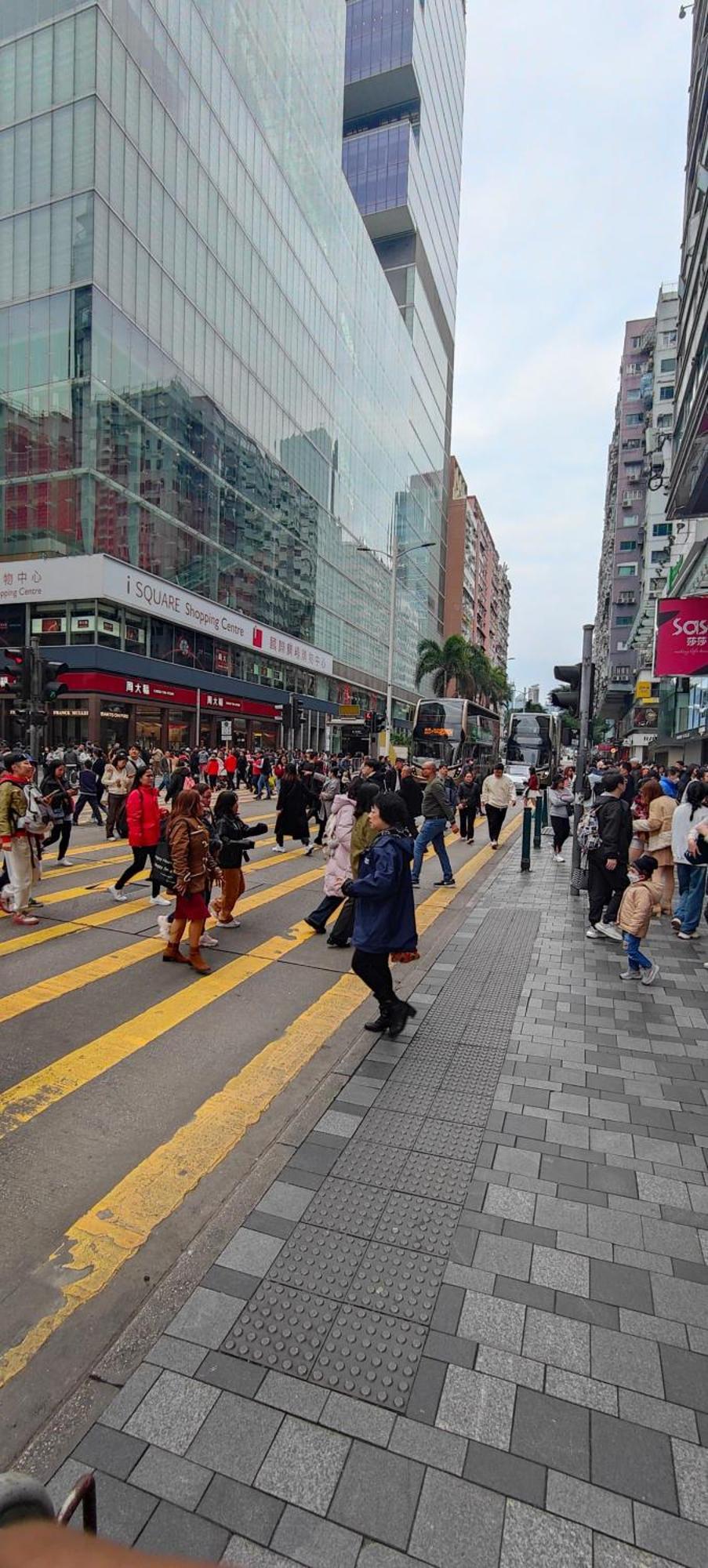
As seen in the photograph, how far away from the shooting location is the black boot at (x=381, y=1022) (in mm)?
5234

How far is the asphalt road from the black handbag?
811 mm

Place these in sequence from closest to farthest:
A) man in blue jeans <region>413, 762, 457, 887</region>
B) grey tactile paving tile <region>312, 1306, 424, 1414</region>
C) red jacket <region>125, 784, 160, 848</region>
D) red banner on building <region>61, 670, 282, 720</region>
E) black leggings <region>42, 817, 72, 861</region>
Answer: grey tactile paving tile <region>312, 1306, 424, 1414</region>
red jacket <region>125, 784, 160, 848</region>
man in blue jeans <region>413, 762, 457, 887</region>
black leggings <region>42, 817, 72, 861</region>
red banner on building <region>61, 670, 282, 720</region>

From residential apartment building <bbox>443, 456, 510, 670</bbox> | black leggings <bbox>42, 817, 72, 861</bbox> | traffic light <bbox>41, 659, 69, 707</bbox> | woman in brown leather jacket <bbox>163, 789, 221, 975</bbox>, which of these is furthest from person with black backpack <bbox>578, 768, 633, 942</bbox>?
residential apartment building <bbox>443, 456, 510, 670</bbox>

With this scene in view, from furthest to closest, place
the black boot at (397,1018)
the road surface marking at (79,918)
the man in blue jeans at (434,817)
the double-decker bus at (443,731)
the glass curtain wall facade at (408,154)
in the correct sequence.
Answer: the glass curtain wall facade at (408,154) → the double-decker bus at (443,731) → the man in blue jeans at (434,817) → the road surface marking at (79,918) → the black boot at (397,1018)

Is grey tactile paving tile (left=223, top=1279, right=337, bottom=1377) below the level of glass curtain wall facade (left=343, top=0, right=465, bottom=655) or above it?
below

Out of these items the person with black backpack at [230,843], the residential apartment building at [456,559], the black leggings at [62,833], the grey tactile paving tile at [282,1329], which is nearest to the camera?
the grey tactile paving tile at [282,1329]

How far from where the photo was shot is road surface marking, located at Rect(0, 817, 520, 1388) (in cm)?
284

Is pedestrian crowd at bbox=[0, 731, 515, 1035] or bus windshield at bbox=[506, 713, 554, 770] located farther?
bus windshield at bbox=[506, 713, 554, 770]

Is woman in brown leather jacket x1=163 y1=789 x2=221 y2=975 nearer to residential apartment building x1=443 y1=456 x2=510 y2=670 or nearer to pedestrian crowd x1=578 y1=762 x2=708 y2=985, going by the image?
pedestrian crowd x1=578 y1=762 x2=708 y2=985

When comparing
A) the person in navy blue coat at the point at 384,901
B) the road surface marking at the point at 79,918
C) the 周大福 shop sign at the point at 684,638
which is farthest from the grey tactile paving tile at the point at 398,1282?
the 周大福 shop sign at the point at 684,638

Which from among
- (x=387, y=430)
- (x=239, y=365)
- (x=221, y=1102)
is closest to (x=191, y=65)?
(x=239, y=365)

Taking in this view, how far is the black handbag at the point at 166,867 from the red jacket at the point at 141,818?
6.81 ft

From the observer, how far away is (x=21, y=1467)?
212cm

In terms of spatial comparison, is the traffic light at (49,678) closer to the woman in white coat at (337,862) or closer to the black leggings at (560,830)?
the woman in white coat at (337,862)
